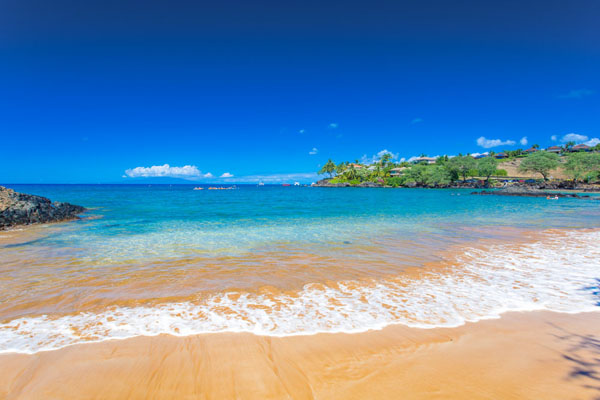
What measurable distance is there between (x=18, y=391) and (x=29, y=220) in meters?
20.3

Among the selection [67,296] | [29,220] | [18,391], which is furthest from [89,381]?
[29,220]

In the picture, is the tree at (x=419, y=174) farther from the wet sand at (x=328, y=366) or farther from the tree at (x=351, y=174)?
the wet sand at (x=328, y=366)

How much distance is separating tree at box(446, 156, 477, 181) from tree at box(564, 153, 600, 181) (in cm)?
2736

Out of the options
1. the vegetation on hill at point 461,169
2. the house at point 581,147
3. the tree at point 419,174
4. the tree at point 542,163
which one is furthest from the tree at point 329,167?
the house at point 581,147

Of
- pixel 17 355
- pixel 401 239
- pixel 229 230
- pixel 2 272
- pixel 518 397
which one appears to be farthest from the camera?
pixel 229 230

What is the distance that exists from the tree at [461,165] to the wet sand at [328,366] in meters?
113

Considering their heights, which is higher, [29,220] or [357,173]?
[357,173]

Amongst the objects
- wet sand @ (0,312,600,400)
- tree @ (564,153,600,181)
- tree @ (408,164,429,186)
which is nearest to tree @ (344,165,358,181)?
tree @ (408,164,429,186)

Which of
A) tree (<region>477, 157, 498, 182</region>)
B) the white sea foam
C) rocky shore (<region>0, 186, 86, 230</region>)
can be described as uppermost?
tree (<region>477, 157, 498, 182</region>)

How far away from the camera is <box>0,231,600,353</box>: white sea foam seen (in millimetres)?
4277

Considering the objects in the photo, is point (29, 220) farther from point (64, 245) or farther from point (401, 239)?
point (401, 239)

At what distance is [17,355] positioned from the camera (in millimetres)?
3613

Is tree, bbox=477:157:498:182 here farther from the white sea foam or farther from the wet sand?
the wet sand

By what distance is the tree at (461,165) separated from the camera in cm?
10131
